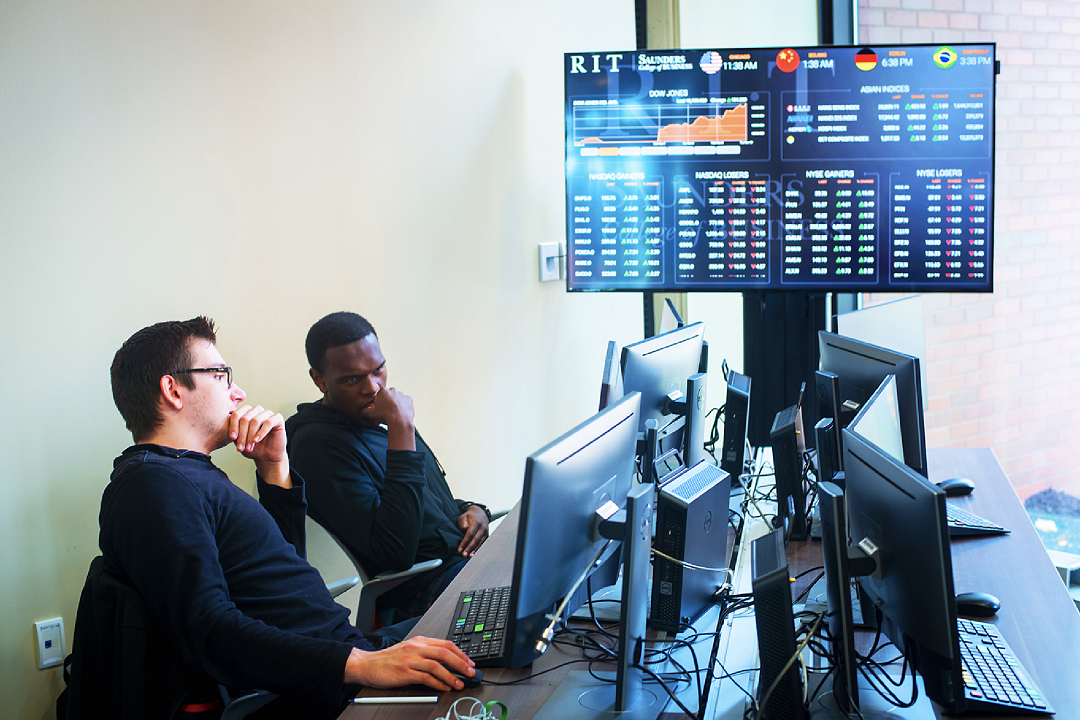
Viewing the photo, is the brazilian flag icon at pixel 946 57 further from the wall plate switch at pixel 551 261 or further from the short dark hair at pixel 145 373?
the short dark hair at pixel 145 373

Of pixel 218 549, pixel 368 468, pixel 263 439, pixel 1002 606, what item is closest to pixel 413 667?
pixel 218 549

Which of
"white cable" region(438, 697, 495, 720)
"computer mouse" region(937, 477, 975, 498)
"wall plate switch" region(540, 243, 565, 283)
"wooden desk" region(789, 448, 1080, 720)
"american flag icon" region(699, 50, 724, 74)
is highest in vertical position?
"american flag icon" region(699, 50, 724, 74)

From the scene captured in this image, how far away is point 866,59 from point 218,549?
2.49m

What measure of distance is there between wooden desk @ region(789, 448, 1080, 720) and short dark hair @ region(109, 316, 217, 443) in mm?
Answer: 1438

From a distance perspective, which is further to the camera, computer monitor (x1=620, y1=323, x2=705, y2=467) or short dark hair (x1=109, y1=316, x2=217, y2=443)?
computer monitor (x1=620, y1=323, x2=705, y2=467)

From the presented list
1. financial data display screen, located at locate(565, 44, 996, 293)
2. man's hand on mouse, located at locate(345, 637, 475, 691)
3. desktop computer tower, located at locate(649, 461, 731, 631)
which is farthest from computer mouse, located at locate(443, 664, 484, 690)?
financial data display screen, located at locate(565, 44, 996, 293)

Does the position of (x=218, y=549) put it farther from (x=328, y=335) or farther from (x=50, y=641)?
(x=328, y=335)

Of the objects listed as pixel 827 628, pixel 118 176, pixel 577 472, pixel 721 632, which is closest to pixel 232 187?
pixel 118 176

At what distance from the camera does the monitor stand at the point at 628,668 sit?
1.31 m

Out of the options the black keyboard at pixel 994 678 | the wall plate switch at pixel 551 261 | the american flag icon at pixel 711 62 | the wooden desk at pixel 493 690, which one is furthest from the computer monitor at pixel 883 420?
the wall plate switch at pixel 551 261

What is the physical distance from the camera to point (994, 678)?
1.40 meters

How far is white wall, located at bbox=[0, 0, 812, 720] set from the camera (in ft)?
6.23

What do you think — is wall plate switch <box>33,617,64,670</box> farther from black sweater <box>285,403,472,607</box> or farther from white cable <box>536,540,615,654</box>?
white cable <box>536,540,615,654</box>

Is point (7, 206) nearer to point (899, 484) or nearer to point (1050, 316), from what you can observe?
point (899, 484)
